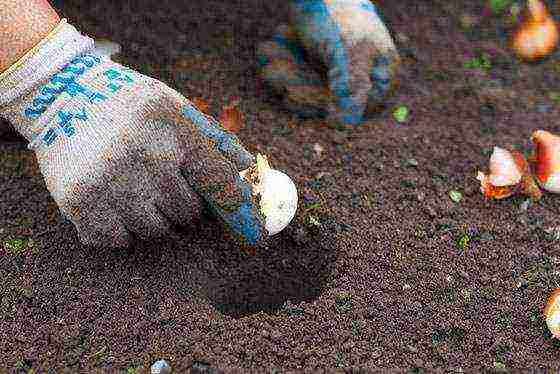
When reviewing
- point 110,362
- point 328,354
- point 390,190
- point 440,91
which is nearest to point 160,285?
point 110,362

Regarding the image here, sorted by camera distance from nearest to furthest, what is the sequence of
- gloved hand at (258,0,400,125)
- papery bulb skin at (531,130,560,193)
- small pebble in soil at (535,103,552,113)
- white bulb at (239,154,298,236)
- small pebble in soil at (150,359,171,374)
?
1. small pebble in soil at (150,359,171,374)
2. white bulb at (239,154,298,236)
3. papery bulb skin at (531,130,560,193)
4. gloved hand at (258,0,400,125)
5. small pebble in soil at (535,103,552,113)

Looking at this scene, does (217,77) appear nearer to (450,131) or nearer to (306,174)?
(306,174)

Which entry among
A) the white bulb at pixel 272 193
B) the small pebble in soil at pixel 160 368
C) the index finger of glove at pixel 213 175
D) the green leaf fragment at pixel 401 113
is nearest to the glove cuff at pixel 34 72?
the index finger of glove at pixel 213 175

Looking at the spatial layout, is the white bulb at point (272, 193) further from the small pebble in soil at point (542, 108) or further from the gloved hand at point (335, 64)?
the small pebble in soil at point (542, 108)

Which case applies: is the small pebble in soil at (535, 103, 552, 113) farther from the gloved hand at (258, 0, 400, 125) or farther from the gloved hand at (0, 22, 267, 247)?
the gloved hand at (0, 22, 267, 247)

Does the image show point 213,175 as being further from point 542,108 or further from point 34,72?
point 542,108

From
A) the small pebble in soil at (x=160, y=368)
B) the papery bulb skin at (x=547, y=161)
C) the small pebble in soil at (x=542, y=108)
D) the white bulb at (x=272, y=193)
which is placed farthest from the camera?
the small pebble in soil at (x=542, y=108)

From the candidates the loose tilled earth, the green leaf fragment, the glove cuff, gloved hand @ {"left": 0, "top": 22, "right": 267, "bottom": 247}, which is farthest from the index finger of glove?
the green leaf fragment
